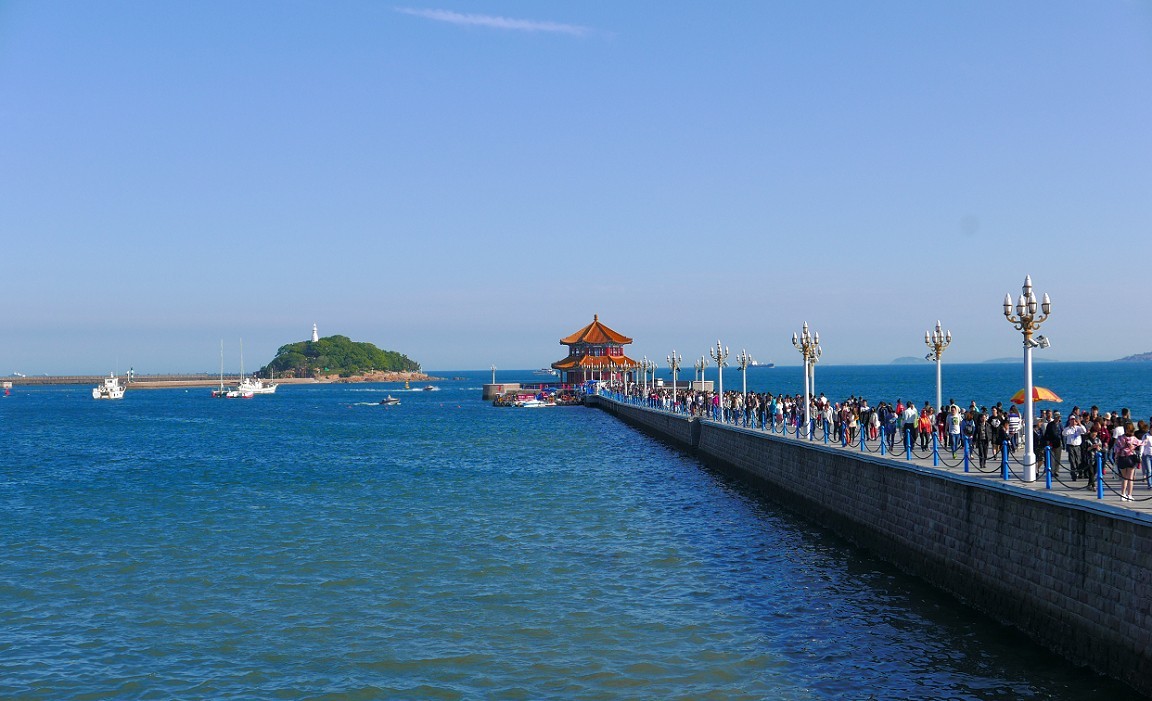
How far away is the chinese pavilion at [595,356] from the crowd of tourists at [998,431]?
7221cm

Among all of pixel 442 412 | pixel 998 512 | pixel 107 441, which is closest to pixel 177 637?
pixel 998 512

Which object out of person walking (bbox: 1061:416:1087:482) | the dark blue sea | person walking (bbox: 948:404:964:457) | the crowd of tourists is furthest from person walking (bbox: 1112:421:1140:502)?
person walking (bbox: 948:404:964:457)

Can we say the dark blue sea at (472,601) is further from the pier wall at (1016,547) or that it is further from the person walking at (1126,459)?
the person walking at (1126,459)

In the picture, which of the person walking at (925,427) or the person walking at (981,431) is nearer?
the person walking at (981,431)

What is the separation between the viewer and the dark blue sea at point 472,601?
49.7ft

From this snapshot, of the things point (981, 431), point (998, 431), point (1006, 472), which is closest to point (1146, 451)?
point (1006, 472)

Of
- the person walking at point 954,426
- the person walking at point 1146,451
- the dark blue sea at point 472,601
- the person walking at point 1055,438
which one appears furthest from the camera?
the person walking at point 954,426

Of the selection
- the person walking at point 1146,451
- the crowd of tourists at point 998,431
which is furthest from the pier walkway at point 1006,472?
the person walking at point 1146,451

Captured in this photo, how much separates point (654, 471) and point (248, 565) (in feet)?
73.6

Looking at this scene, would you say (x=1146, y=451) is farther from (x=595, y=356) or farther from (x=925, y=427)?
(x=595, y=356)

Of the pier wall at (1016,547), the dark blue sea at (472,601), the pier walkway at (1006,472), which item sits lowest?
the dark blue sea at (472,601)

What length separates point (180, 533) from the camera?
28844 mm

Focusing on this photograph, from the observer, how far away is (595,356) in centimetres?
11506

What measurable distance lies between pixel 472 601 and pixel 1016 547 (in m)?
9.94
